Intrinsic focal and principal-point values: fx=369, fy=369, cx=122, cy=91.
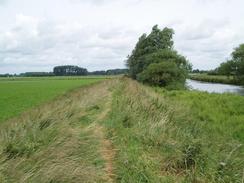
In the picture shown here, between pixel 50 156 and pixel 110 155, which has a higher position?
pixel 50 156

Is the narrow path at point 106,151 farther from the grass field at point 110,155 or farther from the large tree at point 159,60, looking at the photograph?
the large tree at point 159,60

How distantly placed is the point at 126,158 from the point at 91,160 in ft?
2.55

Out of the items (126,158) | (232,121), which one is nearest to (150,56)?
(232,121)

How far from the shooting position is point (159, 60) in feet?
165

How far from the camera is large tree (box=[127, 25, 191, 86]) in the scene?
48.2 m

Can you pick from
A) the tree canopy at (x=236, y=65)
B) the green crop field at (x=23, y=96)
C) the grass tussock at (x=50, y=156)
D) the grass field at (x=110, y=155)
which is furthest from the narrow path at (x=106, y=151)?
the tree canopy at (x=236, y=65)

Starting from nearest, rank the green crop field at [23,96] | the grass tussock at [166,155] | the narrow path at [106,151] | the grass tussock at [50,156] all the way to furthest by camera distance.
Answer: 1. the grass tussock at [50,156]
2. the narrow path at [106,151]
3. the grass tussock at [166,155]
4. the green crop field at [23,96]

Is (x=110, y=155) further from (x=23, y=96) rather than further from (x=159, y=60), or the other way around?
(x=159, y=60)

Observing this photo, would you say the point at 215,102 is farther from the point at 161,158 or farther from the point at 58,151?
the point at 58,151

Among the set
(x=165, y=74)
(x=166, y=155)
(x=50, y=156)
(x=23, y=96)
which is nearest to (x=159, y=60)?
(x=165, y=74)

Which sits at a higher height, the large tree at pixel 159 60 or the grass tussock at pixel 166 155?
the large tree at pixel 159 60

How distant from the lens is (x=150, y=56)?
53062 millimetres

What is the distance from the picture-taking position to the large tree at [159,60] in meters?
48.2

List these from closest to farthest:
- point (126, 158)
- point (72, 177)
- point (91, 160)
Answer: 1. point (72, 177)
2. point (91, 160)
3. point (126, 158)
